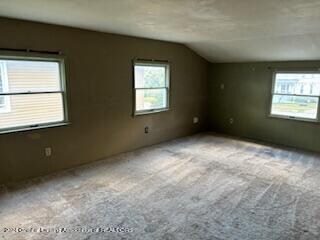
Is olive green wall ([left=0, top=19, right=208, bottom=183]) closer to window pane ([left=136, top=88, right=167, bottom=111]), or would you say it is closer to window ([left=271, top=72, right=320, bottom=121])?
window pane ([left=136, top=88, right=167, bottom=111])

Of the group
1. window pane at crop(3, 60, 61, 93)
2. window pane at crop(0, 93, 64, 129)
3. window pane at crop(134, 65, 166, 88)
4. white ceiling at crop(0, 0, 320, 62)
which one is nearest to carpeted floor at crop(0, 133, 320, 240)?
window pane at crop(0, 93, 64, 129)

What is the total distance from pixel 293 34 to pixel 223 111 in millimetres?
2952

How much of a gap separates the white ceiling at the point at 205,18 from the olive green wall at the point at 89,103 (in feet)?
0.87

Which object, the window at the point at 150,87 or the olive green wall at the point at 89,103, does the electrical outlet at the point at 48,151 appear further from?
the window at the point at 150,87

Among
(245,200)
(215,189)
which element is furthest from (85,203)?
(245,200)

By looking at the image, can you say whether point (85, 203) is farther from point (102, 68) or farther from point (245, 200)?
point (102, 68)

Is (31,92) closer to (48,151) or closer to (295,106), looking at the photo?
(48,151)

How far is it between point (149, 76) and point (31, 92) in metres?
2.44

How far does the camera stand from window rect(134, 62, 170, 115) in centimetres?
507

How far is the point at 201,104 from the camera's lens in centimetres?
676

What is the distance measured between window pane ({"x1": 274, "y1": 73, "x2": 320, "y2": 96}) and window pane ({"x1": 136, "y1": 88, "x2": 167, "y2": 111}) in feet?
8.57

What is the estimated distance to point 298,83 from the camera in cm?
532

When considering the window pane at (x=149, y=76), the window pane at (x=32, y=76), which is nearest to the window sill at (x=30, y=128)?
the window pane at (x=32, y=76)

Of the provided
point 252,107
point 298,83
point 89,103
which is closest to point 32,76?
point 89,103
